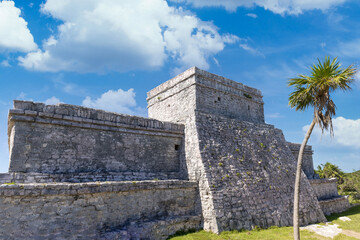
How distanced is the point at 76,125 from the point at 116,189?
292 cm

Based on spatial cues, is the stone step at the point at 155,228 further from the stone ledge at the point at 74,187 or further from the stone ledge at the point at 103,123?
the stone ledge at the point at 103,123

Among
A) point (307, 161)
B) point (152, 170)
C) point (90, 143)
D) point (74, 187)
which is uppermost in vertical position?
point (90, 143)

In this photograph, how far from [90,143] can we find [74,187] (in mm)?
2379

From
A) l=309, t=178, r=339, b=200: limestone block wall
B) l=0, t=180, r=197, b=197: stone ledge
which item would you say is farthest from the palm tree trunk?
l=309, t=178, r=339, b=200: limestone block wall

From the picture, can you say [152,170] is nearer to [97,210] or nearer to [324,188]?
[97,210]

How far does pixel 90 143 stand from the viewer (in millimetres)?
9484

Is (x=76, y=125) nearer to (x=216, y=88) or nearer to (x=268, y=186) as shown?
(x=216, y=88)

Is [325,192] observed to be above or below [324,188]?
below

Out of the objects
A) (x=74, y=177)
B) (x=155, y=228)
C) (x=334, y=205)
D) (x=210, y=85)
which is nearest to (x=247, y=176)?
(x=155, y=228)

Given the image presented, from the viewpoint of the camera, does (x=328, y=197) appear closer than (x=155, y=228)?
No

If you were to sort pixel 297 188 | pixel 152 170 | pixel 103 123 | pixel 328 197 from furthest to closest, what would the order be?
pixel 328 197
pixel 152 170
pixel 103 123
pixel 297 188

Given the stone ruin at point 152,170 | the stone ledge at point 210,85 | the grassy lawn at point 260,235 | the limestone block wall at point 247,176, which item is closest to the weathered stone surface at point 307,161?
the stone ruin at point 152,170

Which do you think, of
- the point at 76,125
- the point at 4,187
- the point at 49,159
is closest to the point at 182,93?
the point at 76,125

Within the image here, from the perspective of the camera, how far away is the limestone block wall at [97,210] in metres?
6.62
